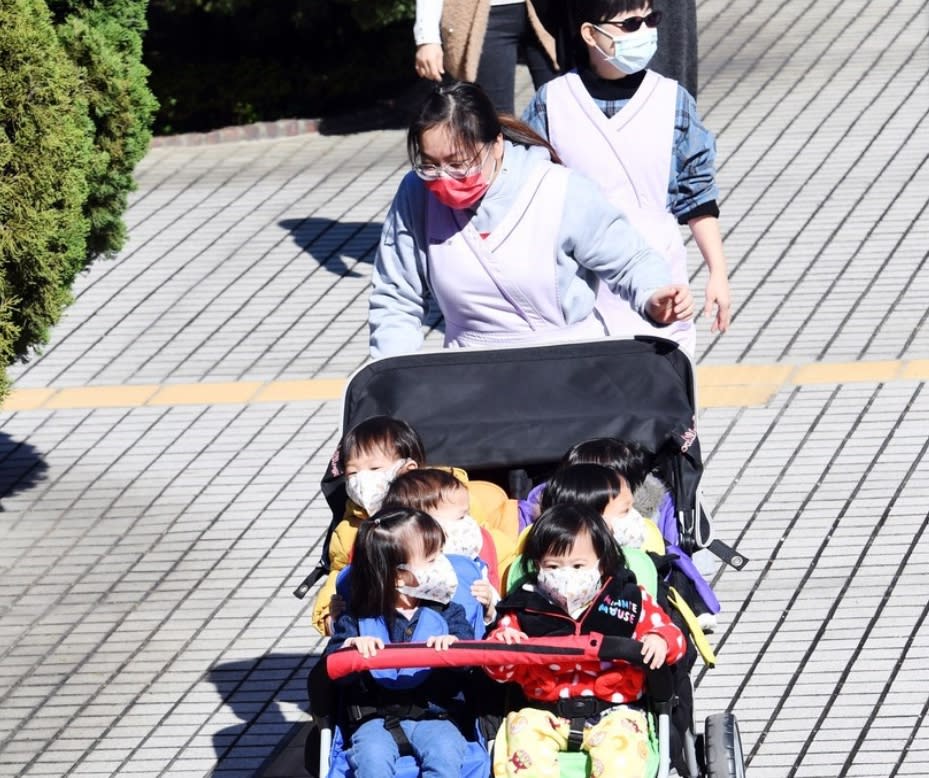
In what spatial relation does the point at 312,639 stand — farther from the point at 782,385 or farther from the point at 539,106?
the point at 782,385

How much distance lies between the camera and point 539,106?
591 cm

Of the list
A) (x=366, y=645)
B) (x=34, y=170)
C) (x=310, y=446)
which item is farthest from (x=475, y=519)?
(x=310, y=446)

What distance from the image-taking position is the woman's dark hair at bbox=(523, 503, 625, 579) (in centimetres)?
430

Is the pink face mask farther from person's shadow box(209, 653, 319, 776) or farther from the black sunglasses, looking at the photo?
person's shadow box(209, 653, 319, 776)

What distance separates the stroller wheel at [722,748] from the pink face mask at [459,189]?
59.7 inches

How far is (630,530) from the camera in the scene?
4.57 metres

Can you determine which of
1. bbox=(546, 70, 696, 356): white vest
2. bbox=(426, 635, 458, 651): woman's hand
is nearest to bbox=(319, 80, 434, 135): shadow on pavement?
bbox=(546, 70, 696, 356): white vest

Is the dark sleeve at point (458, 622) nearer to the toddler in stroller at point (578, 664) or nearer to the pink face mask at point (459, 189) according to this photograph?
the toddler in stroller at point (578, 664)

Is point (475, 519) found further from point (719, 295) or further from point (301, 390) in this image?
point (301, 390)

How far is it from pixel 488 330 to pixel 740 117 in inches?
257

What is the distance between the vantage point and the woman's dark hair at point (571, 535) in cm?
430

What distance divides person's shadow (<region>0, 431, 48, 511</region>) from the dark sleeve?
3.95 meters

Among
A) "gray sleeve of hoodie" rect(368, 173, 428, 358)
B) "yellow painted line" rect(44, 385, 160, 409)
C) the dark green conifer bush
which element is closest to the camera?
"gray sleeve of hoodie" rect(368, 173, 428, 358)

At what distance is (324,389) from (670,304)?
12.5 feet
